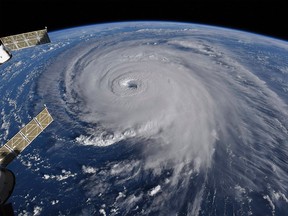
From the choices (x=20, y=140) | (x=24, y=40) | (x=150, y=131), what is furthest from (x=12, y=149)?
(x=150, y=131)

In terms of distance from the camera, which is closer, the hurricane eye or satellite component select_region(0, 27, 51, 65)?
satellite component select_region(0, 27, 51, 65)

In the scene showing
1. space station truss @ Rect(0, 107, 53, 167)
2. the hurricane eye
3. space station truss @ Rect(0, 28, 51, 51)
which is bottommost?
the hurricane eye

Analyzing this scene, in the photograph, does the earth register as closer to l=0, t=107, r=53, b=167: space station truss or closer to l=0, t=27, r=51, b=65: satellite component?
l=0, t=107, r=53, b=167: space station truss

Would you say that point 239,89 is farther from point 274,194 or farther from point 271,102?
point 274,194

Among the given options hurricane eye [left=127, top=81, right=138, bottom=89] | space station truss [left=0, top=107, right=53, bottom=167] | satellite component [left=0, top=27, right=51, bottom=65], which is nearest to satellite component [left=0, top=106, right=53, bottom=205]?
space station truss [left=0, top=107, right=53, bottom=167]

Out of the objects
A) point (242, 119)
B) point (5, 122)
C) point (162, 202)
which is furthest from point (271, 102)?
point (5, 122)

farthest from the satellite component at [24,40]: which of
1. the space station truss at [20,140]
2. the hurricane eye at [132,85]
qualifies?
the hurricane eye at [132,85]

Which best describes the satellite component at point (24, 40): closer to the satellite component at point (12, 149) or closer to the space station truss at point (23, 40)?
the space station truss at point (23, 40)
